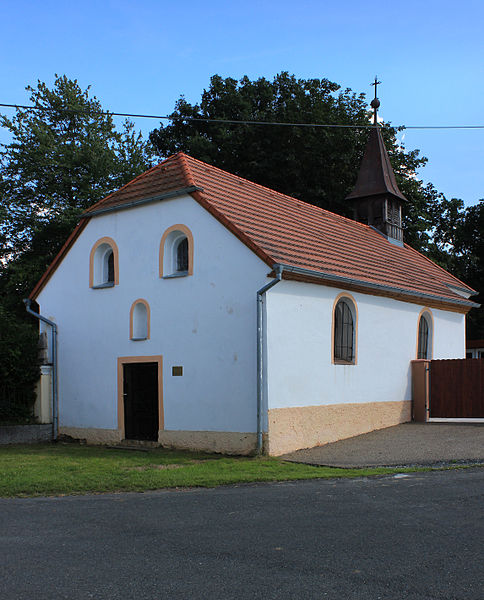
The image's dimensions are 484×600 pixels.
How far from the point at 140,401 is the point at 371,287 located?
6.38 metres

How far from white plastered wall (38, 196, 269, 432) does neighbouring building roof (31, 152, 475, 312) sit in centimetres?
34

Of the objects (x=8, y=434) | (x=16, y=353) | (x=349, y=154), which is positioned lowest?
(x=8, y=434)

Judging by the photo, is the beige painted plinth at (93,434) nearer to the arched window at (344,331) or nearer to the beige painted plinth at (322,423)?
the beige painted plinth at (322,423)

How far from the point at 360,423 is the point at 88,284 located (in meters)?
7.83

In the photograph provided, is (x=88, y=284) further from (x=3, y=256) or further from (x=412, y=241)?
(x=412, y=241)

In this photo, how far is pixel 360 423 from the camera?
52.7ft

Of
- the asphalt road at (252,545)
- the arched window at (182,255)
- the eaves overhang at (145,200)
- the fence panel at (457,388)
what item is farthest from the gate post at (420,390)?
the asphalt road at (252,545)

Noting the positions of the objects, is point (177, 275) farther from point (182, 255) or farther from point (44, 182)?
point (44, 182)

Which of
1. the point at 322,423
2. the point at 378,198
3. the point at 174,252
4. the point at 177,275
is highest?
the point at 378,198

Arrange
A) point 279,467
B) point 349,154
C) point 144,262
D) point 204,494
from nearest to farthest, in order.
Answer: point 204,494 < point 279,467 < point 144,262 < point 349,154

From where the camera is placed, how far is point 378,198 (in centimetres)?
2750

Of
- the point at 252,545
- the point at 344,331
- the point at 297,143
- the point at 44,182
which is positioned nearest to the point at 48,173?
the point at 44,182

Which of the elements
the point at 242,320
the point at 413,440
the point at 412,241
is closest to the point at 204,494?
the point at 242,320

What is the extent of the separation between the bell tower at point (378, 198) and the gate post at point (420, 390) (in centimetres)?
887
